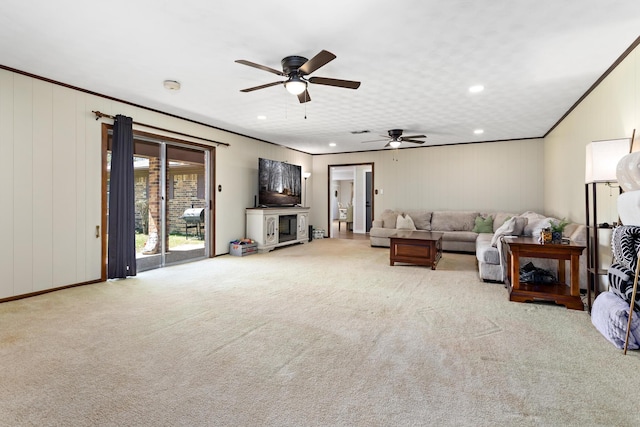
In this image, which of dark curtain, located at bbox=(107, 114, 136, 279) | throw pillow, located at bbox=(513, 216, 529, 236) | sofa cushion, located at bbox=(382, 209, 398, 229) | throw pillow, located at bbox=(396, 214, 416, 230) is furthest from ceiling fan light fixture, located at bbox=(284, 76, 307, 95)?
sofa cushion, located at bbox=(382, 209, 398, 229)

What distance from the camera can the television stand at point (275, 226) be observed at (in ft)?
22.1

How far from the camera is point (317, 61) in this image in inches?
108

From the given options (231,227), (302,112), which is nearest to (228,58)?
(302,112)

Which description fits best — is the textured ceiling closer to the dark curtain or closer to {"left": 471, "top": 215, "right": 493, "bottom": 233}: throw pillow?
the dark curtain

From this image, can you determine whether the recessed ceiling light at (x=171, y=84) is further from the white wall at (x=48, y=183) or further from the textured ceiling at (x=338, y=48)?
the white wall at (x=48, y=183)

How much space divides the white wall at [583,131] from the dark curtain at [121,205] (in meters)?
5.67

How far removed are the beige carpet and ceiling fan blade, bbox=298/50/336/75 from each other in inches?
87.4

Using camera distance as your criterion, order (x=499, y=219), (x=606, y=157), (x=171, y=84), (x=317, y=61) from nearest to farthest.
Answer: (x=317, y=61)
(x=606, y=157)
(x=171, y=84)
(x=499, y=219)

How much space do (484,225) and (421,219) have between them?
1.36 meters

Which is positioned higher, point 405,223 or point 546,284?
point 405,223

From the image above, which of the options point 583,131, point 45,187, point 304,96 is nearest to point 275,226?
point 304,96

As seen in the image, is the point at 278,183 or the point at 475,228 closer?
the point at 475,228

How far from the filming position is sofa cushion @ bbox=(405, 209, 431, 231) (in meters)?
7.55

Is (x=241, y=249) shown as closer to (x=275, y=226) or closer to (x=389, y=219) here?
(x=275, y=226)
